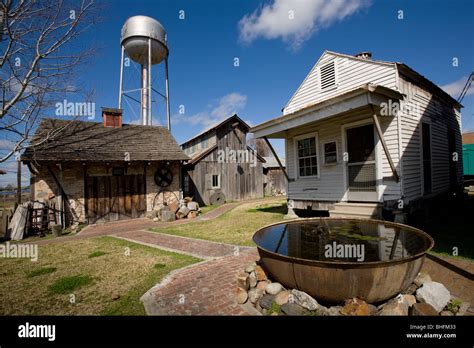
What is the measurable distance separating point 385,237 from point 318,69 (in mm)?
8561

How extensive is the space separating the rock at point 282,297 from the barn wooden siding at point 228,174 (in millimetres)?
14824

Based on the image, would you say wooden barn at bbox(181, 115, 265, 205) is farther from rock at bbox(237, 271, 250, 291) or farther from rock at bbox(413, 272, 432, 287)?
rock at bbox(413, 272, 432, 287)

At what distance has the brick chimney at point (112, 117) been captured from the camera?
14.7 meters

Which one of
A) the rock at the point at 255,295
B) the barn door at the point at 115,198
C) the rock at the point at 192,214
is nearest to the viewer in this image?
the rock at the point at 255,295

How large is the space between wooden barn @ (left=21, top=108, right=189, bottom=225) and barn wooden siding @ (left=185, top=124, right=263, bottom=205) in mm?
3374

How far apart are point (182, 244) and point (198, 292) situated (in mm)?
3580

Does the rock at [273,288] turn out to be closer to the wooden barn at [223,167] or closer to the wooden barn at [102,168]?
the wooden barn at [102,168]

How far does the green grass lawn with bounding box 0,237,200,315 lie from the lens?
12.1 feet

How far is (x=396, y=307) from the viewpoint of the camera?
275cm

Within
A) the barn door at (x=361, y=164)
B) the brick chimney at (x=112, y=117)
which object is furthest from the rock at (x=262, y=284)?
the brick chimney at (x=112, y=117)

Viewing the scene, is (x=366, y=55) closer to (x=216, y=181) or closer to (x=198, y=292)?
(x=198, y=292)

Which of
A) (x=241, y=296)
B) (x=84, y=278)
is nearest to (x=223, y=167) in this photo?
(x=84, y=278)

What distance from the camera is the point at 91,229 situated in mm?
10562

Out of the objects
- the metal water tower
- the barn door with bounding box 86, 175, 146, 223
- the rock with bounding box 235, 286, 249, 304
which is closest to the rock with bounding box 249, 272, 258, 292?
the rock with bounding box 235, 286, 249, 304
